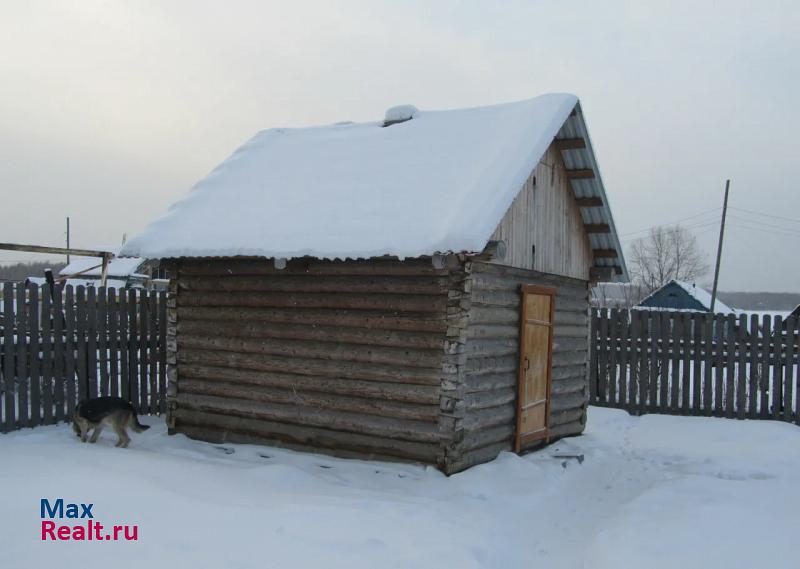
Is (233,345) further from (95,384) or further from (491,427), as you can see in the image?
(491,427)

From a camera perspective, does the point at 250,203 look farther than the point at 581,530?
Yes

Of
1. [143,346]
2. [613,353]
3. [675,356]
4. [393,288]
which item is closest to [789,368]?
[675,356]

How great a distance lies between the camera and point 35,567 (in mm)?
4516

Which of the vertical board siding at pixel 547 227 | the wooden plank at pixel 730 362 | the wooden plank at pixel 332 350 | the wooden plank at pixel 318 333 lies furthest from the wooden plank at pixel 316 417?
the wooden plank at pixel 730 362

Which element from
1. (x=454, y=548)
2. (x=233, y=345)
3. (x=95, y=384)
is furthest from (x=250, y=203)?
(x=454, y=548)

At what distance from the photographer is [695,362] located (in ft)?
42.7

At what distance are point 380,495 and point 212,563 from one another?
2.58 metres

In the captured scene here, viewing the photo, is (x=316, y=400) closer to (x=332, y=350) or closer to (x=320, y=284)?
(x=332, y=350)

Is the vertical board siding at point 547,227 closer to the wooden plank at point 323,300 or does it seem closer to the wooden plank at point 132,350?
the wooden plank at point 323,300

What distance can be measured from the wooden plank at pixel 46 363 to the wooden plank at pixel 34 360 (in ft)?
0.25

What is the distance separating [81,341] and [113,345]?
523 millimetres

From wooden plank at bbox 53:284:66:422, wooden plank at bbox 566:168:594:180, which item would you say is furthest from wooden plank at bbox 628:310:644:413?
wooden plank at bbox 53:284:66:422

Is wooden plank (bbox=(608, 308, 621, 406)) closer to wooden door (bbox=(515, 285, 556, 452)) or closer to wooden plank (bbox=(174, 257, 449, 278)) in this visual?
wooden door (bbox=(515, 285, 556, 452))

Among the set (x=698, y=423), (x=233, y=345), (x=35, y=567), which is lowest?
(x=698, y=423)
